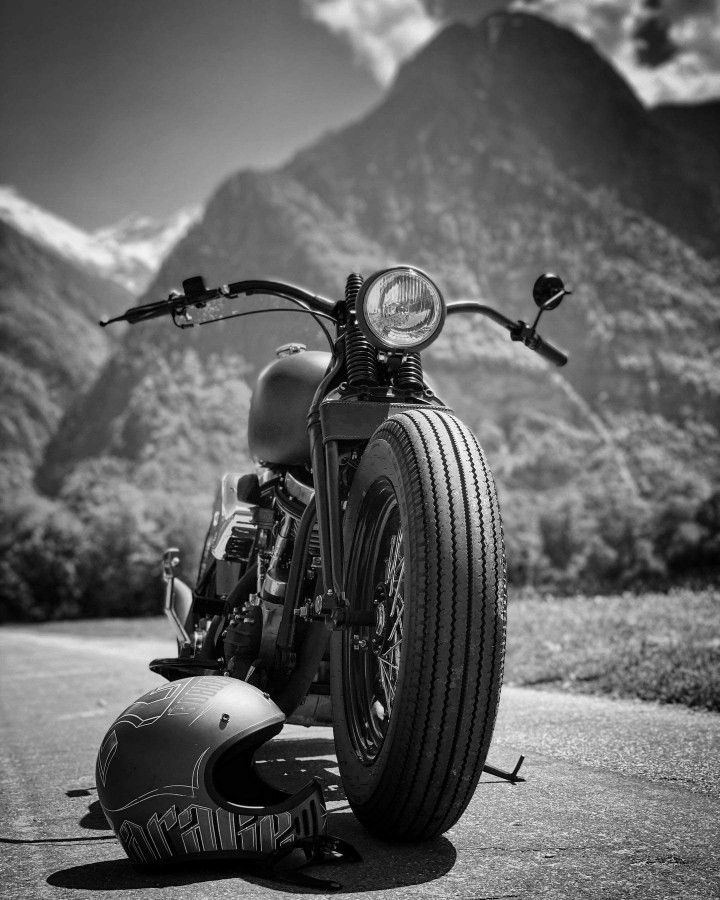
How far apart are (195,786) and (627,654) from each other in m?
4.66

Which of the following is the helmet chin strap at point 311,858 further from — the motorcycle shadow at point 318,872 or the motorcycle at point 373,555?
the motorcycle at point 373,555

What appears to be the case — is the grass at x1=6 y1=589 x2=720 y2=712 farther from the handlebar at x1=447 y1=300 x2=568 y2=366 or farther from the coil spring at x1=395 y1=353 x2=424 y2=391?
the coil spring at x1=395 y1=353 x2=424 y2=391

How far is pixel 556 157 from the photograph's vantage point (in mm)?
168875

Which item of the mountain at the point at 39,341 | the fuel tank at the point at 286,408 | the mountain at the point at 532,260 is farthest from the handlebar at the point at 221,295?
the mountain at the point at 39,341

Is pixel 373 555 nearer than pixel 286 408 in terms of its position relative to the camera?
Yes

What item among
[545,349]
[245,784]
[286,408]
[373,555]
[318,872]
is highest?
[545,349]

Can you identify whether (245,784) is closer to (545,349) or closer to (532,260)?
(545,349)

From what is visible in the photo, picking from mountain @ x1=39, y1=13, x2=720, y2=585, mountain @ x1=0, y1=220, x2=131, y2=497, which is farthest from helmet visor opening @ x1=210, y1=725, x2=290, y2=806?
mountain @ x1=0, y1=220, x2=131, y2=497

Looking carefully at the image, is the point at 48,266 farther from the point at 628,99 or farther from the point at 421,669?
the point at 421,669

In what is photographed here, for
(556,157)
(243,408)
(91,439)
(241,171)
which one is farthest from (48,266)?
(243,408)

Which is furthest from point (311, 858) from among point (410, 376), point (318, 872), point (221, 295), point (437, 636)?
point (221, 295)

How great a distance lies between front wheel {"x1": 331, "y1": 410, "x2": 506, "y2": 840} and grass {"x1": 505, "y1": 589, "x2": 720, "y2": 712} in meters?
2.78

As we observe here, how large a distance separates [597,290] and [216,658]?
423 ft

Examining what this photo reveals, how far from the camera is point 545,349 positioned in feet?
11.9
